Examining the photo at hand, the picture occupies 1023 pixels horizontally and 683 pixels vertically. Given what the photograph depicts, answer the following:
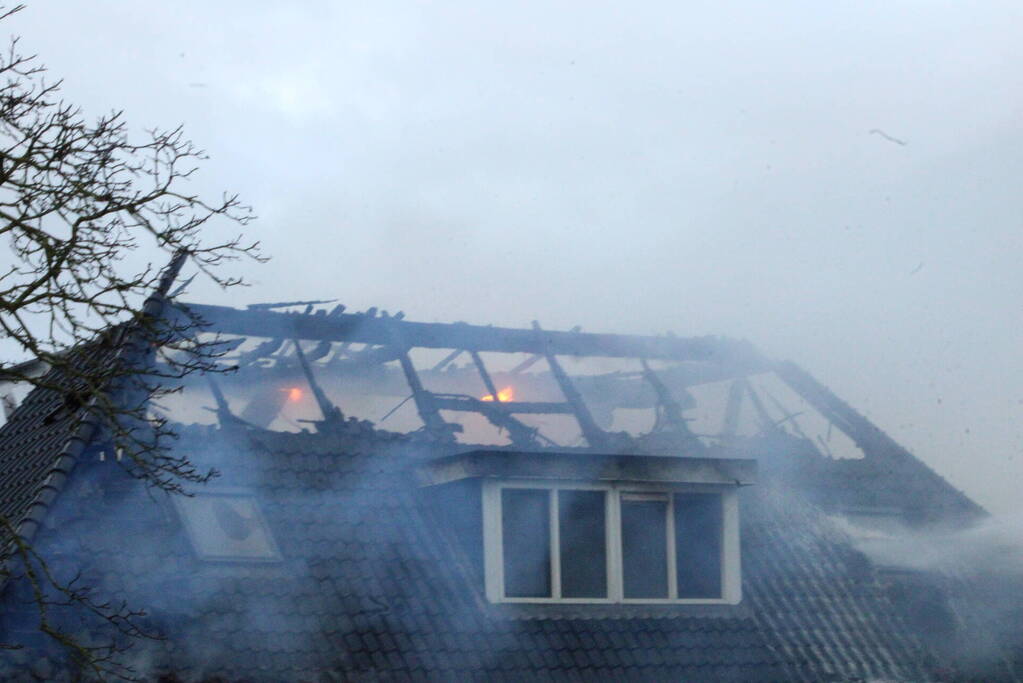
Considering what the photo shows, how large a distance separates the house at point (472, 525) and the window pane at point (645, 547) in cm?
3

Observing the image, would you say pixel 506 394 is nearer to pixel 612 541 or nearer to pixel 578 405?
pixel 578 405

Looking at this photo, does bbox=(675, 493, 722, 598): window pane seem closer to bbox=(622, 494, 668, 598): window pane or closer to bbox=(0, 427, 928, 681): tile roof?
bbox=(622, 494, 668, 598): window pane

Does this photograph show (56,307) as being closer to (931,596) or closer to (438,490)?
(438,490)

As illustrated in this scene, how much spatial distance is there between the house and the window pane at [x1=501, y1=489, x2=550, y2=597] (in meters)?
0.03

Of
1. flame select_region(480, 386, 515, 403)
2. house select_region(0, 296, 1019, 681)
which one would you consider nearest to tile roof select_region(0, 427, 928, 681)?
house select_region(0, 296, 1019, 681)

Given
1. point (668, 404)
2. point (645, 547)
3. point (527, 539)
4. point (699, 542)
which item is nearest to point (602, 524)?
point (645, 547)

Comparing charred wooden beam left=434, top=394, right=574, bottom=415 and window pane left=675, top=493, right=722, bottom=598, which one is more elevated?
charred wooden beam left=434, top=394, right=574, bottom=415

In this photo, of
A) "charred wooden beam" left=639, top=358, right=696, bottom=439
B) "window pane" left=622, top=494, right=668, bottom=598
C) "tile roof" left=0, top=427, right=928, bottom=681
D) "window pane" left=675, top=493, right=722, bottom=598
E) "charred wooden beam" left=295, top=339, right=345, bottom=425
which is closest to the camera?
"tile roof" left=0, top=427, right=928, bottom=681

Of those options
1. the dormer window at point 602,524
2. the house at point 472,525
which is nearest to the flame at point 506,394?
the house at point 472,525

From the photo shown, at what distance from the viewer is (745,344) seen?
2080 cm

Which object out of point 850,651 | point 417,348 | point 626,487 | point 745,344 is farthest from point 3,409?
point 850,651

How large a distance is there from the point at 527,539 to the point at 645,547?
1.43 m

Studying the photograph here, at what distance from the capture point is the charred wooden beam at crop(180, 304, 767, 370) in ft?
58.9

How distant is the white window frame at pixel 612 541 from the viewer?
1561 centimetres
